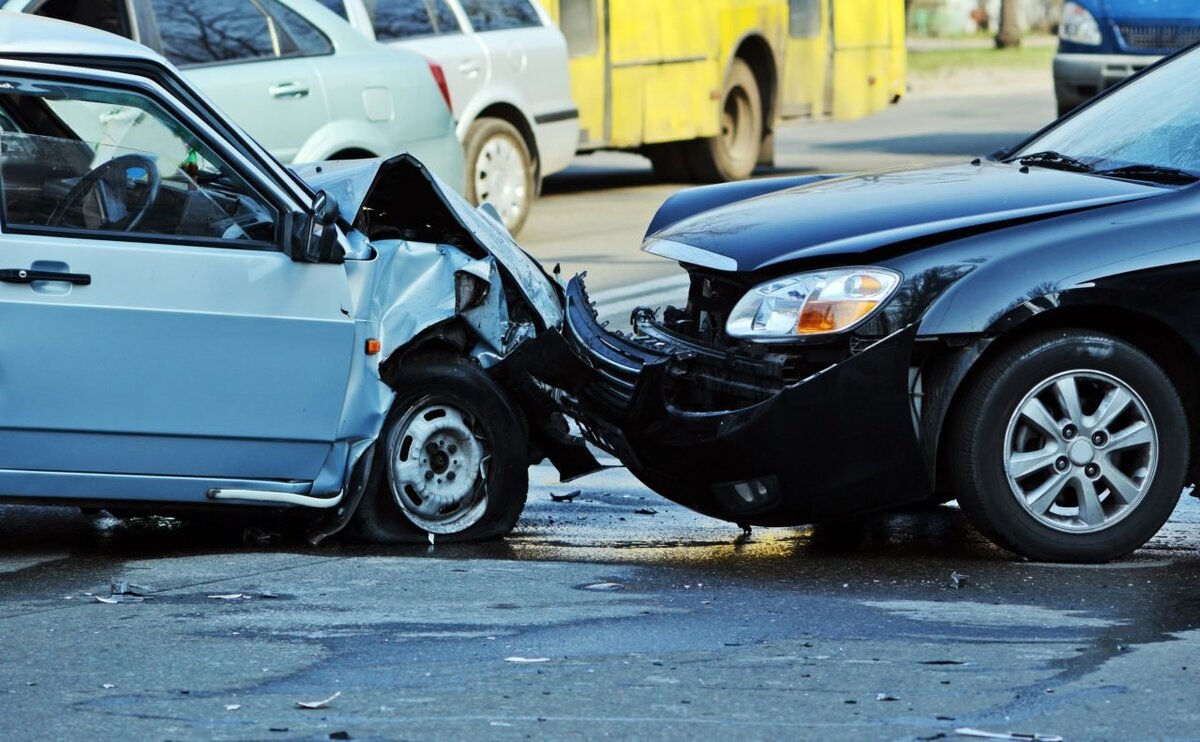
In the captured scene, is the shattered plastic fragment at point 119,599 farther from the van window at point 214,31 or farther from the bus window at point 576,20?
the bus window at point 576,20

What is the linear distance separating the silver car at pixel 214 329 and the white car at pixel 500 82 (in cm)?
747

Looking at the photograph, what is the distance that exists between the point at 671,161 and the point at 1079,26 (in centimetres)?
361

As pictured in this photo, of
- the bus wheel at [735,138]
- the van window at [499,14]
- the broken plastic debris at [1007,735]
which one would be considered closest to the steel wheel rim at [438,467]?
the broken plastic debris at [1007,735]

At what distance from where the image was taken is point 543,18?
1487cm

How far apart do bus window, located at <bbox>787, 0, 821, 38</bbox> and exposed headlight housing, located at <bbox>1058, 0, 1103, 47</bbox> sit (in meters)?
2.29

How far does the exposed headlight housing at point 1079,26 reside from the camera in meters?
18.0

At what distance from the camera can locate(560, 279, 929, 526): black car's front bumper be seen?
5738 millimetres

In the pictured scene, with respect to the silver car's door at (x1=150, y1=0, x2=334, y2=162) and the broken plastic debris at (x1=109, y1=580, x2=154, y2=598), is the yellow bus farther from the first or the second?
the broken plastic debris at (x1=109, y1=580, x2=154, y2=598)

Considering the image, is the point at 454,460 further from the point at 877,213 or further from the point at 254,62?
the point at 254,62

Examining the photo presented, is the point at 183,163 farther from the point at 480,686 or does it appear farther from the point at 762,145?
the point at 762,145

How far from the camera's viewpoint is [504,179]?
14.4 meters

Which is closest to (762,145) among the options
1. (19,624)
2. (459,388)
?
(459,388)

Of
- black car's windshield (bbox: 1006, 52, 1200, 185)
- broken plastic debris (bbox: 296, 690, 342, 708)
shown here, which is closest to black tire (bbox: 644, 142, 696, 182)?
black car's windshield (bbox: 1006, 52, 1200, 185)

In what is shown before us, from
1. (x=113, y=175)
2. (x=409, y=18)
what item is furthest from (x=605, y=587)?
(x=409, y=18)
